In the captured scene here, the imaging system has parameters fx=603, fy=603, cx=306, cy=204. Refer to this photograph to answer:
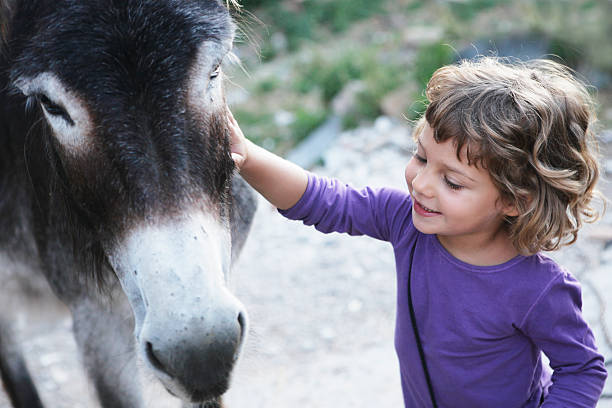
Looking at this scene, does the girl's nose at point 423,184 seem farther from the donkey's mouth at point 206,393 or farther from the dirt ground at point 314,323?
the dirt ground at point 314,323

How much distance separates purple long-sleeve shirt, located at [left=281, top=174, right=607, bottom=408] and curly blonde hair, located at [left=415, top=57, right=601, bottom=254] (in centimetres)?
13

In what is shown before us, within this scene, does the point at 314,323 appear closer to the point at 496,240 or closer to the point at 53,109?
the point at 496,240

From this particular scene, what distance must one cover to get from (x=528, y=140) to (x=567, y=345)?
20.4 inches

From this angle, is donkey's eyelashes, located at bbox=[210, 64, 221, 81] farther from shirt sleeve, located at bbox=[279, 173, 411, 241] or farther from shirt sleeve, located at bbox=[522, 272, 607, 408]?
shirt sleeve, located at bbox=[522, 272, 607, 408]

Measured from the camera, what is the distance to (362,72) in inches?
270

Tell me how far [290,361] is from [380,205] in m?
1.85

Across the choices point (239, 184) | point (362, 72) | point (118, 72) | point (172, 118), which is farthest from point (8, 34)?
point (362, 72)

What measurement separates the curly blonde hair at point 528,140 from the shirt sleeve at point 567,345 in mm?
132

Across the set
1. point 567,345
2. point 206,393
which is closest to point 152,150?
point 206,393

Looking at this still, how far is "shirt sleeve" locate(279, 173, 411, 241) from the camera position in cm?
183

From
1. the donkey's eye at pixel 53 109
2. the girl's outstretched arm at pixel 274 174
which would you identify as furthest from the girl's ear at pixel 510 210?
the donkey's eye at pixel 53 109

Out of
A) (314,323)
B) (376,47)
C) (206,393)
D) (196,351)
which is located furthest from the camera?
(376,47)

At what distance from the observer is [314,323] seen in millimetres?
→ 3717

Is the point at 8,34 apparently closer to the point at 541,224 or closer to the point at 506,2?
the point at 541,224
